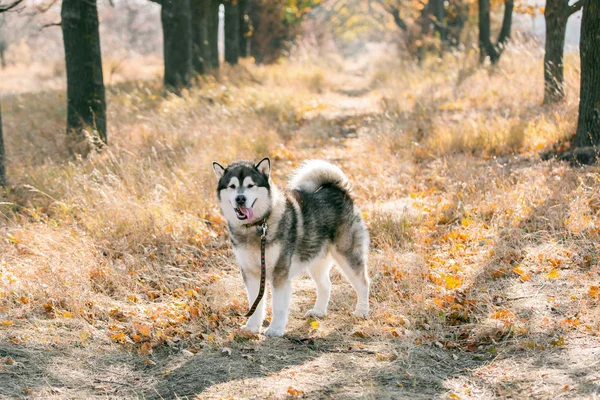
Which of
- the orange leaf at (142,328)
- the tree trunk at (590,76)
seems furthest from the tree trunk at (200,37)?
the orange leaf at (142,328)

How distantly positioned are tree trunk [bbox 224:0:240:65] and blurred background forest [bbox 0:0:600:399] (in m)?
8.10

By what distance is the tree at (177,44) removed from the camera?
15680 millimetres

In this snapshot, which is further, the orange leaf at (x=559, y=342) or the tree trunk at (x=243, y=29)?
the tree trunk at (x=243, y=29)

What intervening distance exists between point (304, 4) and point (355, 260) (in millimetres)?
22491

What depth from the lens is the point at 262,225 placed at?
16.0ft

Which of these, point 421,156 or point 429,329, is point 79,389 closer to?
point 429,329

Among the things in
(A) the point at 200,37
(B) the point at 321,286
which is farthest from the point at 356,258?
(A) the point at 200,37

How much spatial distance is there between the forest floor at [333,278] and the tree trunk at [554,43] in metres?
0.45

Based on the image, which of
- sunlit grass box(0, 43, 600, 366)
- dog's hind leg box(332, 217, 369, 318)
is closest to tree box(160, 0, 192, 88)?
sunlit grass box(0, 43, 600, 366)

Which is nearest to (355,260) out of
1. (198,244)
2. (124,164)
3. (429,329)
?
(429,329)

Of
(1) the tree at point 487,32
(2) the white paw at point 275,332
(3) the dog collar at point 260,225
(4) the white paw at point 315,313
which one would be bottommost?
(4) the white paw at point 315,313

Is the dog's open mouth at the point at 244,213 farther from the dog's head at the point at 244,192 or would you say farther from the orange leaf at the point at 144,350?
the orange leaf at the point at 144,350

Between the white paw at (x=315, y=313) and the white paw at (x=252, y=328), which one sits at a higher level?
the white paw at (x=252, y=328)

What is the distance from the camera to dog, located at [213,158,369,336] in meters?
4.90
